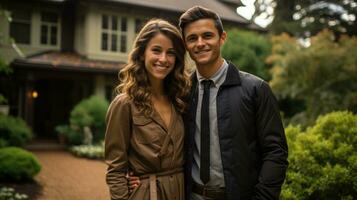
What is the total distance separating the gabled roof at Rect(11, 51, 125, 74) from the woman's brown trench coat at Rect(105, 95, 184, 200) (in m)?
14.1

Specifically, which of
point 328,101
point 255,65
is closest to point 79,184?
point 328,101

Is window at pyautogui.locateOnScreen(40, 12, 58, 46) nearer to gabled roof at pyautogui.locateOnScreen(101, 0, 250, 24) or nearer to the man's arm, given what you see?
gabled roof at pyautogui.locateOnScreen(101, 0, 250, 24)

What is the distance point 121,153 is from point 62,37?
56.3 feet

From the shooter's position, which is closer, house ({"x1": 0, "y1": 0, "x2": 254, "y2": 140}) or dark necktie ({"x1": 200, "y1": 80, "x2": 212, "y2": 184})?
dark necktie ({"x1": 200, "y1": 80, "x2": 212, "y2": 184})

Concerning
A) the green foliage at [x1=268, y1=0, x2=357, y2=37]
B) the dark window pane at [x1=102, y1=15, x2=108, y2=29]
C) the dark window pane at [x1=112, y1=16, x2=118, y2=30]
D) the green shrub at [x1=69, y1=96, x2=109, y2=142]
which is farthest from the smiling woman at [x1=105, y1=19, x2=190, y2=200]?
the green foliage at [x1=268, y1=0, x2=357, y2=37]

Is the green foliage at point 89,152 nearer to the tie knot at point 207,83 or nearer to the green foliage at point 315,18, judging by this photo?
the tie knot at point 207,83

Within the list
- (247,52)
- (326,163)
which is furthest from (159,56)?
(247,52)

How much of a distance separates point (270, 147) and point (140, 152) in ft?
2.79

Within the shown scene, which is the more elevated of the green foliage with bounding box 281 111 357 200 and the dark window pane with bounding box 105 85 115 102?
the green foliage with bounding box 281 111 357 200

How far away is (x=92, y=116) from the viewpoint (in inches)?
609

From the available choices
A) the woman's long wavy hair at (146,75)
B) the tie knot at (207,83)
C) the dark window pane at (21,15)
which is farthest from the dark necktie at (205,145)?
the dark window pane at (21,15)

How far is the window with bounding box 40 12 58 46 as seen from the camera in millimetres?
17938

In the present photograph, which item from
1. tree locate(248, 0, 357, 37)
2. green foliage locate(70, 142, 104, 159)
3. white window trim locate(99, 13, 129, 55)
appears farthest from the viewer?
tree locate(248, 0, 357, 37)

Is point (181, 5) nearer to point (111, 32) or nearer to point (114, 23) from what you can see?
point (114, 23)
